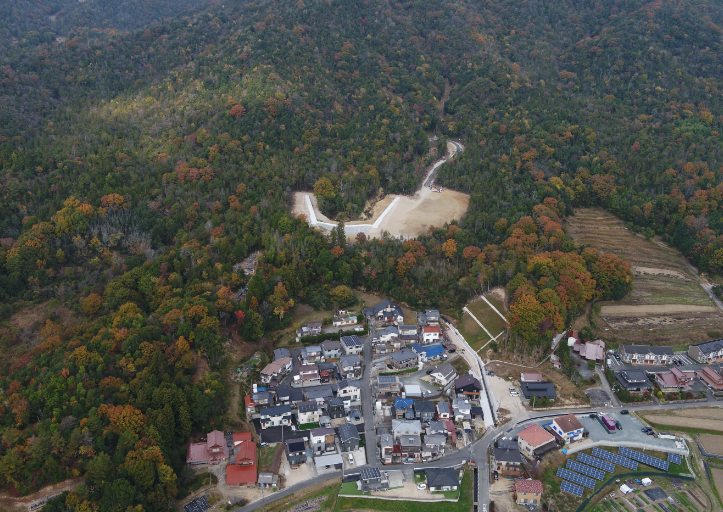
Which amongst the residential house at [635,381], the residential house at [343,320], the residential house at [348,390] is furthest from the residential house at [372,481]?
the residential house at [635,381]

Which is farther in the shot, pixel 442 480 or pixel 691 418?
pixel 691 418

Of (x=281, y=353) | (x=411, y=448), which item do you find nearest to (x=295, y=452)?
(x=411, y=448)

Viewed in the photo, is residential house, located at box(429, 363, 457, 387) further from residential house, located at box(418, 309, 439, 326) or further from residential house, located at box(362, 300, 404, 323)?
residential house, located at box(362, 300, 404, 323)

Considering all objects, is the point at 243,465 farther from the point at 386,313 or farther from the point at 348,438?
the point at 386,313

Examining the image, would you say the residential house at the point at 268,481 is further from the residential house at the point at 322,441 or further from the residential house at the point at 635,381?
the residential house at the point at 635,381

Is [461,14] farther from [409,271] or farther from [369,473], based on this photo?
[369,473]

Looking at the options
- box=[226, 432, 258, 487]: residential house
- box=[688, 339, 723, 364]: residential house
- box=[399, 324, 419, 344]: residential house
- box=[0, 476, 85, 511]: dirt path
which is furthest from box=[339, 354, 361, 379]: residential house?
box=[688, 339, 723, 364]: residential house

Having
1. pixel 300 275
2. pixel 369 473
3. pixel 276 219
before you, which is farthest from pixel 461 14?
pixel 369 473
